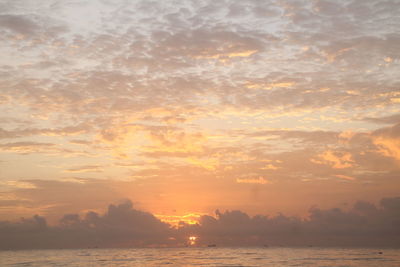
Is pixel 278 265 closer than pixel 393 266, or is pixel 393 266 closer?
pixel 393 266

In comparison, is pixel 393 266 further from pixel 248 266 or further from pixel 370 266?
pixel 248 266

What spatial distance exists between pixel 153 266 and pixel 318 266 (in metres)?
76.5

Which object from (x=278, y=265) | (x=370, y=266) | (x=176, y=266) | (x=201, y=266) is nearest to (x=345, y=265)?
(x=370, y=266)

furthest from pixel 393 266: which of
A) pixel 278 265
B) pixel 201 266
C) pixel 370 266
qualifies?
pixel 201 266

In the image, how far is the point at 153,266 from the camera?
651 ft

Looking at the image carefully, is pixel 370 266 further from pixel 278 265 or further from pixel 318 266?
pixel 278 265

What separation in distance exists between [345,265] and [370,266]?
10564mm

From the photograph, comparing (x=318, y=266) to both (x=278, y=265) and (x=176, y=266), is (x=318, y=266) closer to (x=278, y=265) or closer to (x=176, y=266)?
(x=278, y=265)

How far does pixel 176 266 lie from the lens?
195 meters

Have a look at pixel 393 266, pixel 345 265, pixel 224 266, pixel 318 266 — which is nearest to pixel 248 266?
pixel 224 266

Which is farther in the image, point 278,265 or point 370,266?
point 278,265

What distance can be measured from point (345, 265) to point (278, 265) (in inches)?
1182

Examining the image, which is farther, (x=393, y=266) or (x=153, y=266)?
(x=153, y=266)

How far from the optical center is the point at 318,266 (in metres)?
184
